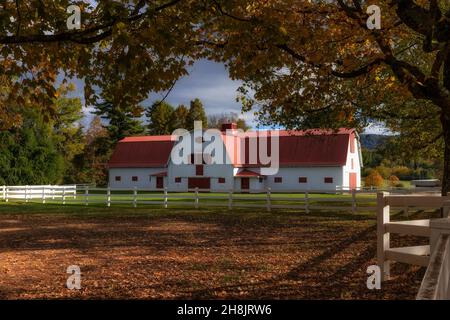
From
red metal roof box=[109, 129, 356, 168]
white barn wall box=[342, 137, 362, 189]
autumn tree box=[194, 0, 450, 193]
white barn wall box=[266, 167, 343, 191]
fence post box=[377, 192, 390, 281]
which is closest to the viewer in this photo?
fence post box=[377, 192, 390, 281]

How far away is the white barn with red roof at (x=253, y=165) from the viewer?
4903cm

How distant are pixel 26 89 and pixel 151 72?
2.56 metres

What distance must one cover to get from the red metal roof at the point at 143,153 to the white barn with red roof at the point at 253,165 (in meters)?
0.14

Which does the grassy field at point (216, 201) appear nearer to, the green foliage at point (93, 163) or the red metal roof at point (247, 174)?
the red metal roof at point (247, 174)

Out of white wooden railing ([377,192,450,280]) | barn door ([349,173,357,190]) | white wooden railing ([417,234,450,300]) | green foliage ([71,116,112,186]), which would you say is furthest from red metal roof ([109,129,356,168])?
white wooden railing ([417,234,450,300])

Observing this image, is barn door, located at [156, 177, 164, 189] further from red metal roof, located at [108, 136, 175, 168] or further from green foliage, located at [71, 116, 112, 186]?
green foliage, located at [71, 116, 112, 186]

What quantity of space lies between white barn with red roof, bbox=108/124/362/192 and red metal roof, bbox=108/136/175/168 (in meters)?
0.14

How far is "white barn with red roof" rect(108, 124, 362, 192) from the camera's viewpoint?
161ft

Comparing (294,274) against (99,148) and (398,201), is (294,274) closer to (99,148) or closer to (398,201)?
(398,201)

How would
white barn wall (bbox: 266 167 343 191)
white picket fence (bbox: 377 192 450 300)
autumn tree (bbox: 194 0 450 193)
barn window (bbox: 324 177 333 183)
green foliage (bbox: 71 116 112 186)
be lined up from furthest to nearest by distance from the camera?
1. green foliage (bbox: 71 116 112 186)
2. barn window (bbox: 324 177 333 183)
3. white barn wall (bbox: 266 167 343 191)
4. autumn tree (bbox: 194 0 450 193)
5. white picket fence (bbox: 377 192 450 300)

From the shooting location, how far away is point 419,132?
2191cm

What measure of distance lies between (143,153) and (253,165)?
13930 millimetres
